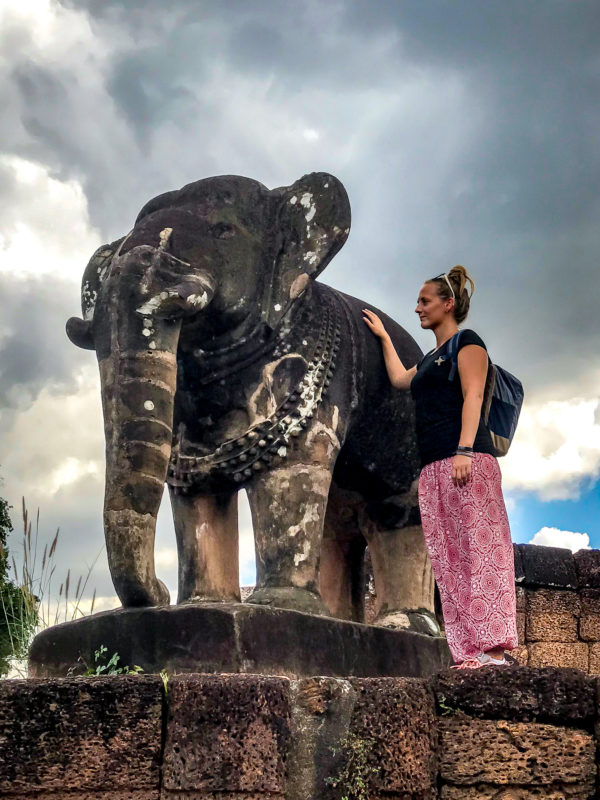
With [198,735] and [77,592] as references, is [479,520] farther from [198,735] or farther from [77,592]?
[77,592]

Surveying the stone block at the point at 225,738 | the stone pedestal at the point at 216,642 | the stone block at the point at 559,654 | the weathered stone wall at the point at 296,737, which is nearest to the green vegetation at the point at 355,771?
the weathered stone wall at the point at 296,737

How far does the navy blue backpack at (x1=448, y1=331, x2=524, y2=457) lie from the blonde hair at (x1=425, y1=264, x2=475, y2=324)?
234 millimetres

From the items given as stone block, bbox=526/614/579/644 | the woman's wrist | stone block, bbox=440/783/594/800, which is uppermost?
the woman's wrist

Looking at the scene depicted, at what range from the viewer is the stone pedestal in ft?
14.4

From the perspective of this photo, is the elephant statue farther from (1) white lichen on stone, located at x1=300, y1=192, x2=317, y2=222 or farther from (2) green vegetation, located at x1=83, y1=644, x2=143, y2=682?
(2) green vegetation, located at x1=83, y1=644, x2=143, y2=682

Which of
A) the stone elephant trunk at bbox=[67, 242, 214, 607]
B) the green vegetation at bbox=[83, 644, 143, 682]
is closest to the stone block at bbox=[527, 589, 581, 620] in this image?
the stone elephant trunk at bbox=[67, 242, 214, 607]

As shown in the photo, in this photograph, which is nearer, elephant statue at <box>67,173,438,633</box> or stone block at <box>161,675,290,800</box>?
stone block at <box>161,675,290,800</box>

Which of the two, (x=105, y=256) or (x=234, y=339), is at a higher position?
(x=105, y=256)

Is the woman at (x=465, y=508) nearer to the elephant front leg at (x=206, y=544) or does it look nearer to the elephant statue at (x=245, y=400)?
the elephant statue at (x=245, y=400)

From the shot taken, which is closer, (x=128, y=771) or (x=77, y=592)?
(x=128, y=771)

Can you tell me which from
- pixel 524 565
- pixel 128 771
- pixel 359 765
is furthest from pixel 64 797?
pixel 524 565

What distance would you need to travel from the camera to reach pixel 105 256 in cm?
575

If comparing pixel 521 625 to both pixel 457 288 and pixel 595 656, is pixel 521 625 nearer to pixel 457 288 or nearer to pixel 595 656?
pixel 595 656

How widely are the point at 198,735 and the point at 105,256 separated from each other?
2.69 meters
